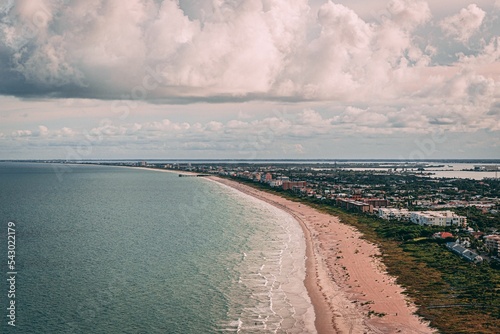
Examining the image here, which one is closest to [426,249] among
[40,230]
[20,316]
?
[20,316]

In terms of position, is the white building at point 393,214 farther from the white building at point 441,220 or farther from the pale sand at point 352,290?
the pale sand at point 352,290

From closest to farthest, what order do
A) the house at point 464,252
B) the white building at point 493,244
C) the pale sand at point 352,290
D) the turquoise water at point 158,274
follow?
→ the pale sand at point 352,290 < the turquoise water at point 158,274 < the house at point 464,252 < the white building at point 493,244

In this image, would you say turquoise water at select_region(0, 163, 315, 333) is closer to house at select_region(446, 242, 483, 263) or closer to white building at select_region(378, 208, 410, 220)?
white building at select_region(378, 208, 410, 220)

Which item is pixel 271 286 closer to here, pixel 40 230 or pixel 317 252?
pixel 317 252

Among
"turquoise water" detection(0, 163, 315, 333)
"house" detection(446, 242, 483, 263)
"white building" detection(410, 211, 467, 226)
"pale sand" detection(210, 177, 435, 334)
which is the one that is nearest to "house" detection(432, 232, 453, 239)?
"house" detection(446, 242, 483, 263)

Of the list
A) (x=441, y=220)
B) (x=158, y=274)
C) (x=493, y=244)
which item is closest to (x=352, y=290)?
(x=158, y=274)

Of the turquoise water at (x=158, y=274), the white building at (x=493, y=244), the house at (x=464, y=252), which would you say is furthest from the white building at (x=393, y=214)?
the white building at (x=493, y=244)
